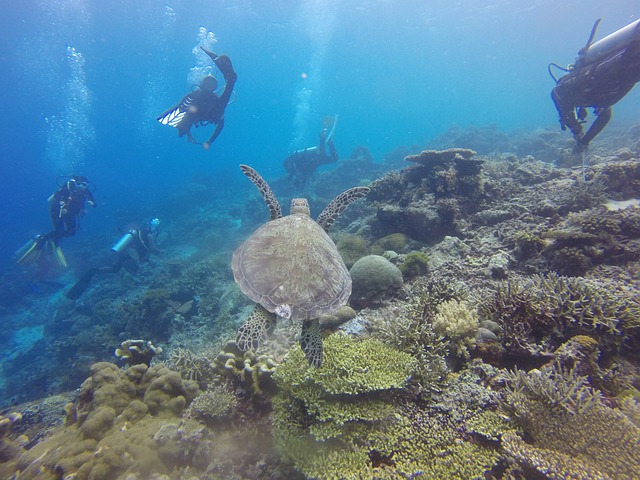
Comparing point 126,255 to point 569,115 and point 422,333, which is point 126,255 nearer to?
point 422,333

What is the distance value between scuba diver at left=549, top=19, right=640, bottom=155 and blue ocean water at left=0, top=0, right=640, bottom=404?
2730 centimetres

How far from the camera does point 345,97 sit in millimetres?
137500

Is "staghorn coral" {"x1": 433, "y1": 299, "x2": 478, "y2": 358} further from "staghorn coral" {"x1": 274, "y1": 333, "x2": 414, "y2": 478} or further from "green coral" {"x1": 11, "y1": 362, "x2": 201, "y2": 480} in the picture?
"green coral" {"x1": 11, "y1": 362, "x2": 201, "y2": 480}

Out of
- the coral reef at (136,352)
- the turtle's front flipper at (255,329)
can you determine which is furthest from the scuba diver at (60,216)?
the turtle's front flipper at (255,329)

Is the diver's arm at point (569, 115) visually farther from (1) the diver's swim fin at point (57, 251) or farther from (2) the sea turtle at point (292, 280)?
(1) the diver's swim fin at point (57, 251)

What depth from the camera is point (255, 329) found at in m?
3.56

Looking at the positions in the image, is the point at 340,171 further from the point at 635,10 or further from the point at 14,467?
the point at 635,10

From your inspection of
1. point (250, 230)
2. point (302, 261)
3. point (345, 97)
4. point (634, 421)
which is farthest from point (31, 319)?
point (345, 97)

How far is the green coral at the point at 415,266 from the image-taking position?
6.06 m

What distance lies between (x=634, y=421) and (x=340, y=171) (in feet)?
76.3

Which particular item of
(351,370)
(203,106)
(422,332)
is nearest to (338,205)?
(422,332)

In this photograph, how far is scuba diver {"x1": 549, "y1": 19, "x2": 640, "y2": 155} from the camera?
7.18m

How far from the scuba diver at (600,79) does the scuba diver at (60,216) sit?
65.6 feet

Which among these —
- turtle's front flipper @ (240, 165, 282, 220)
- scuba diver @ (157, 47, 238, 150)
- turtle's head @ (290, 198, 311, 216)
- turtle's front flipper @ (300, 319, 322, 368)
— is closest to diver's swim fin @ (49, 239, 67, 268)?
scuba diver @ (157, 47, 238, 150)
